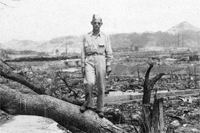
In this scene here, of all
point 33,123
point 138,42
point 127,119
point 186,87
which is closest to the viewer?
point 127,119

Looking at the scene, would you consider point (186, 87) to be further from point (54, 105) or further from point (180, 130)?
point (54, 105)

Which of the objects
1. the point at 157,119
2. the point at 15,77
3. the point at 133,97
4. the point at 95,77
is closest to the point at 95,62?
the point at 95,77

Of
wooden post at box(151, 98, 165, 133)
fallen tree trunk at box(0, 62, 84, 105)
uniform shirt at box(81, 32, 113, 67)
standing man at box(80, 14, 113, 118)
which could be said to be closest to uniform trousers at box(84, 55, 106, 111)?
standing man at box(80, 14, 113, 118)

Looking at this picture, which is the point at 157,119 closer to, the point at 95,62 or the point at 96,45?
the point at 95,62

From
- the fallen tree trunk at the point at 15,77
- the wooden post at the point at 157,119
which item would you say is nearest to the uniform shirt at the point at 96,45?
the fallen tree trunk at the point at 15,77

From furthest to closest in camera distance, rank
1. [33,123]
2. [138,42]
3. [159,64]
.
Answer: [138,42] → [159,64] → [33,123]

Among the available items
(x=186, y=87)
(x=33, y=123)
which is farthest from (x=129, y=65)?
(x=33, y=123)

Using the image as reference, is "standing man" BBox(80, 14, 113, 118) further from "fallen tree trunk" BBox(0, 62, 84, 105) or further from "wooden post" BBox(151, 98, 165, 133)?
"wooden post" BBox(151, 98, 165, 133)
